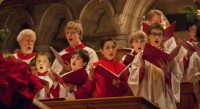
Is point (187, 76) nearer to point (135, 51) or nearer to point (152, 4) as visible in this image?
point (135, 51)

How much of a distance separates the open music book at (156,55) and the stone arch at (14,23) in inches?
266

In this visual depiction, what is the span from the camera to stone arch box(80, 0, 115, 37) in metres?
10.9

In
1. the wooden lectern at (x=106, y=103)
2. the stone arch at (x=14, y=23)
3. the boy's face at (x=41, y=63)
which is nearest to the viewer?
the wooden lectern at (x=106, y=103)

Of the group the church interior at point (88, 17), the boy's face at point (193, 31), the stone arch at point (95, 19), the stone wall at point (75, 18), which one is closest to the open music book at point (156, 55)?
the boy's face at point (193, 31)

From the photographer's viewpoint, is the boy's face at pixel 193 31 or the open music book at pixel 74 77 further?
the boy's face at pixel 193 31

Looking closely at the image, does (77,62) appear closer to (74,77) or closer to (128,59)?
(74,77)

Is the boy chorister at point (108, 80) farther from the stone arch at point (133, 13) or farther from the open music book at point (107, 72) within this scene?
the stone arch at point (133, 13)

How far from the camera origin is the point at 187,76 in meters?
6.51

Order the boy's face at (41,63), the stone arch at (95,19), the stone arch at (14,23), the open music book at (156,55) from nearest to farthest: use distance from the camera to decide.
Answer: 1. the open music book at (156,55)
2. the boy's face at (41,63)
3. the stone arch at (95,19)
4. the stone arch at (14,23)

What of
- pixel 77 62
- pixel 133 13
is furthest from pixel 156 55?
pixel 133 13

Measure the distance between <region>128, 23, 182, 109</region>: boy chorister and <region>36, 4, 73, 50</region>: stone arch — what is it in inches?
233

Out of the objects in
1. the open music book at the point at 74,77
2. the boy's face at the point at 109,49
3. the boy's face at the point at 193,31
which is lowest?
the open music book at the point at 74,77

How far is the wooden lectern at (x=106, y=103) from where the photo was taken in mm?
4848

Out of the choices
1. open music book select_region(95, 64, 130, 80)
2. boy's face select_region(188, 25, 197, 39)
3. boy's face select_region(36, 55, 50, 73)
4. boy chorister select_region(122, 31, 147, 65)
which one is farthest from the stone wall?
open music book select_region(95, 64, 130, 80)
